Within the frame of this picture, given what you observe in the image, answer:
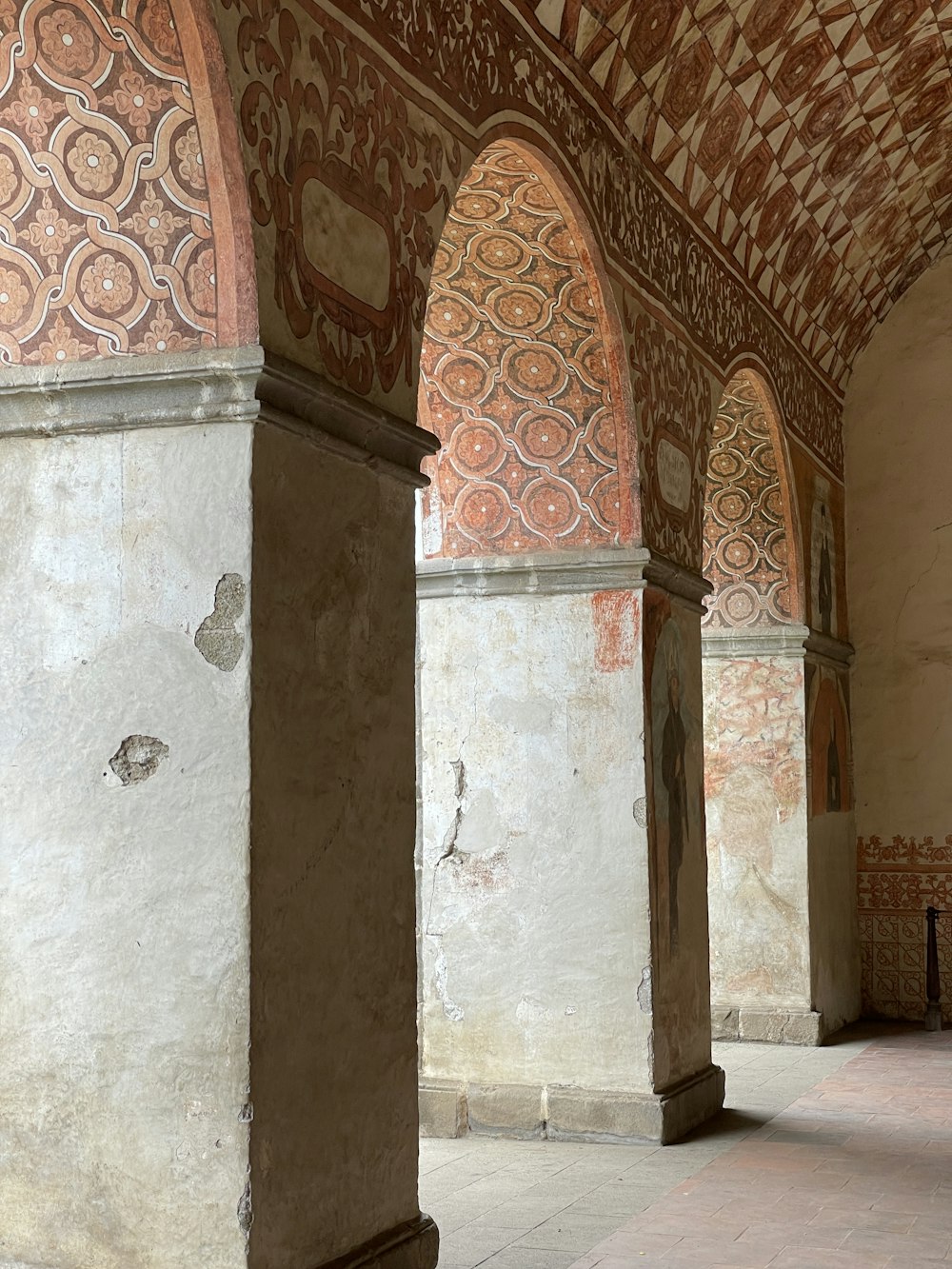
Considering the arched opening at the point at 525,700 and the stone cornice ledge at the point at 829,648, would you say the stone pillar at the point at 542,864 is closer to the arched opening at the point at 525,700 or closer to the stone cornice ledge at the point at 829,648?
the arched opening at the point at 525,700

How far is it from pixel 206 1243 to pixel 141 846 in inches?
37.8

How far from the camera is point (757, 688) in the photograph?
1062 centimetres

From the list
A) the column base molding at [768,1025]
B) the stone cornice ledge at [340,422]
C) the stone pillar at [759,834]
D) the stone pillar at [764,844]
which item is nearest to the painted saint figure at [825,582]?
the stone pillar at [764,844]

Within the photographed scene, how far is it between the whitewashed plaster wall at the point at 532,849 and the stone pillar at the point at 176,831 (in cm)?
268

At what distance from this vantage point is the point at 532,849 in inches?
280

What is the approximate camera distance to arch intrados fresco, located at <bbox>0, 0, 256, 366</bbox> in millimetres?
3990

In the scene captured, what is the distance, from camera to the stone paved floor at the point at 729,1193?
5.21m

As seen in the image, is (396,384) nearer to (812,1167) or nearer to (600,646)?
(600,646)

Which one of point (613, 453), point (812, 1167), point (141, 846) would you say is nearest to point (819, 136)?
point (613, 453)

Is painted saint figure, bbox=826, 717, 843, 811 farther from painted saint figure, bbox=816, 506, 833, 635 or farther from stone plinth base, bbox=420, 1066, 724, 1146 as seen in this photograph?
stone plinth base, bbox=420, 1066, 724, 1146

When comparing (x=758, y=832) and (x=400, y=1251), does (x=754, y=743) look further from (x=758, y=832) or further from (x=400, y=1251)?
(x=400, y=1251)

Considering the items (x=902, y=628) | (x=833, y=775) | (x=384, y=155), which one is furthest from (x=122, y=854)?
(x=902, y=628)

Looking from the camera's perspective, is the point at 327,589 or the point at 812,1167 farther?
the point at 812,1167

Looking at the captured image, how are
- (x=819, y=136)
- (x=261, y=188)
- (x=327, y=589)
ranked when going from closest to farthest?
1. (x=261, y=188)
2. (x=327, y=589)
3. (x=819, y=136)
